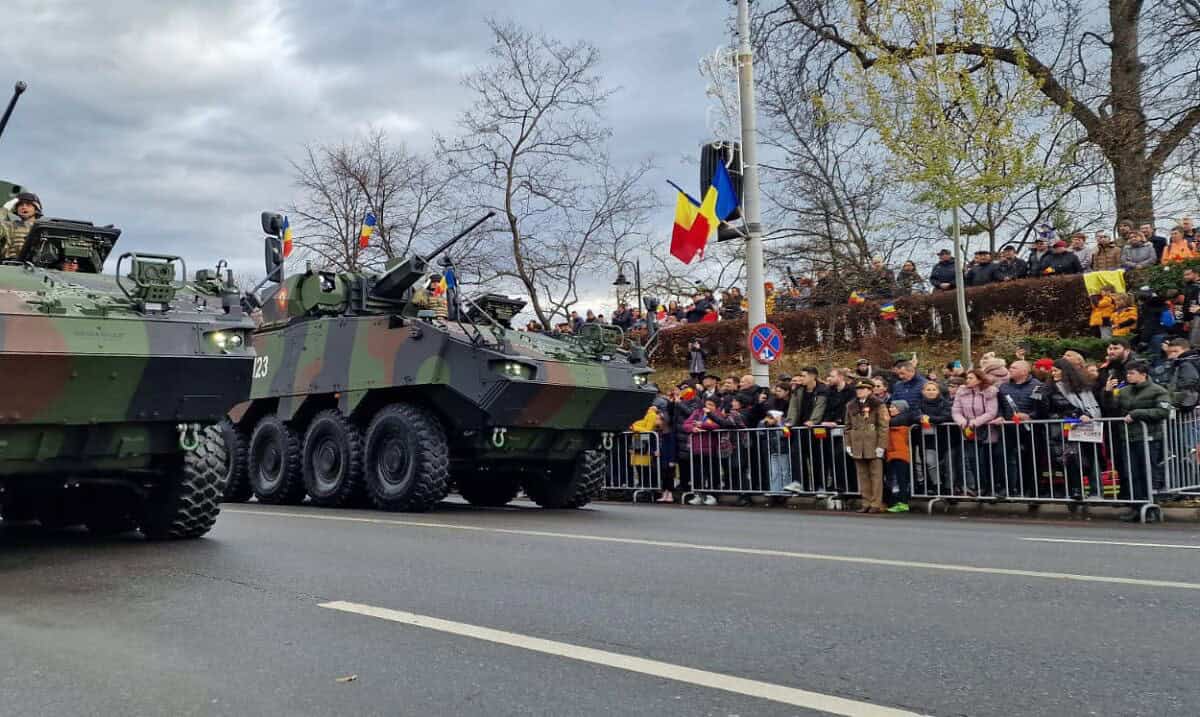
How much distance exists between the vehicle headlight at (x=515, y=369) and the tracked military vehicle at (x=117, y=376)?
11.9ft

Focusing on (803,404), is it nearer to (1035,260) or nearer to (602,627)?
(1035,260)

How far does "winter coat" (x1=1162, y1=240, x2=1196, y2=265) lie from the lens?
16.6 metres

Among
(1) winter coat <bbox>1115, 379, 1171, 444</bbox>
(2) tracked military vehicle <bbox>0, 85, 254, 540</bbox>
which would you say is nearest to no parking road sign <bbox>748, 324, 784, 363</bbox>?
(1) winter coat <bbox>1115, 379, 1171, 444</bbox>

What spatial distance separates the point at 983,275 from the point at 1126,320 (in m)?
4.31

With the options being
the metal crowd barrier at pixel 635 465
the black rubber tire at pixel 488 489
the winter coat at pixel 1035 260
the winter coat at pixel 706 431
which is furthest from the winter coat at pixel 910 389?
the winter coat at pixel 1035 260

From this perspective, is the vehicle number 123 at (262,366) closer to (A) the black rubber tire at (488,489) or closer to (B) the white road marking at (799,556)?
(A) the black rubber tire at (488,489)

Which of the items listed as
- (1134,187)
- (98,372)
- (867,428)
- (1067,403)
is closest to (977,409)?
(1067,403)

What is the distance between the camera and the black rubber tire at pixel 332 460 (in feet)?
43.8

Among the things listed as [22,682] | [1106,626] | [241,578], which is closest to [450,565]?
[241,578]

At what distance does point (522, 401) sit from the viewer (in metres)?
12.3

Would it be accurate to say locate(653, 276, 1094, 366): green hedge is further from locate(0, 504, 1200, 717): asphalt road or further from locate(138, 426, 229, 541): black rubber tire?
locate(138, 426, 229, 541): black rubber tire

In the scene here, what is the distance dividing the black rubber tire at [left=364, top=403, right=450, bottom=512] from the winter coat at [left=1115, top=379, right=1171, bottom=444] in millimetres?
6916

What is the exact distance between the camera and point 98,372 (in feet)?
25.6

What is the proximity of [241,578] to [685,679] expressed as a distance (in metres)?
3.52
